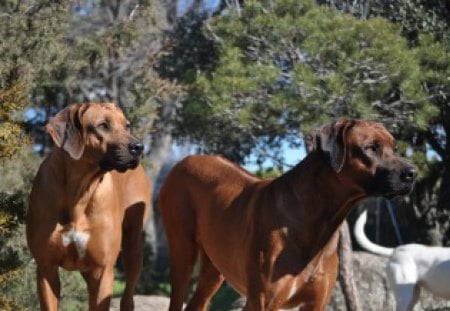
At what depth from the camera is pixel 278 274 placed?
5.14m

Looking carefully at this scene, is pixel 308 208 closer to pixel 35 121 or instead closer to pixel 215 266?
pixel 215 266

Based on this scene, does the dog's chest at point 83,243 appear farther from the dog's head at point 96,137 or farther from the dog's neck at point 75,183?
the dog's head at point 96,137

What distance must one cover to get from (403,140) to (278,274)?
6665 millimetres

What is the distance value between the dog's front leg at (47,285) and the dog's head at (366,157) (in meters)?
2.00

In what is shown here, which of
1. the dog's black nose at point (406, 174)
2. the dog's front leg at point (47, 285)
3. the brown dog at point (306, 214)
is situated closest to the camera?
the dog's black nose at point (406, 174)

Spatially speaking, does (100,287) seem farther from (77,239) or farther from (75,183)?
(75,183)

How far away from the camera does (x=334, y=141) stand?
16.7 ft

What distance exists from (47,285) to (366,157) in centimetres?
231

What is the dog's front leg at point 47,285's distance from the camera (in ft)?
19.1

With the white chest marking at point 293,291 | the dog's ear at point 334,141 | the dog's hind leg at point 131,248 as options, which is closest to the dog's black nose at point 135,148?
the dog's ear at point 334,141

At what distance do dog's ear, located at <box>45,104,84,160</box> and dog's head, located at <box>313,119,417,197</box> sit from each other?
59.8 inches

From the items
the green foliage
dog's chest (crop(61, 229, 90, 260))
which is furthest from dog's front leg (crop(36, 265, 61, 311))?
the green foliage

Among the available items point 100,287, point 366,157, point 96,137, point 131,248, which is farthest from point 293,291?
point 131,248

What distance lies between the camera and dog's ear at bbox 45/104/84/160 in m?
5.57
